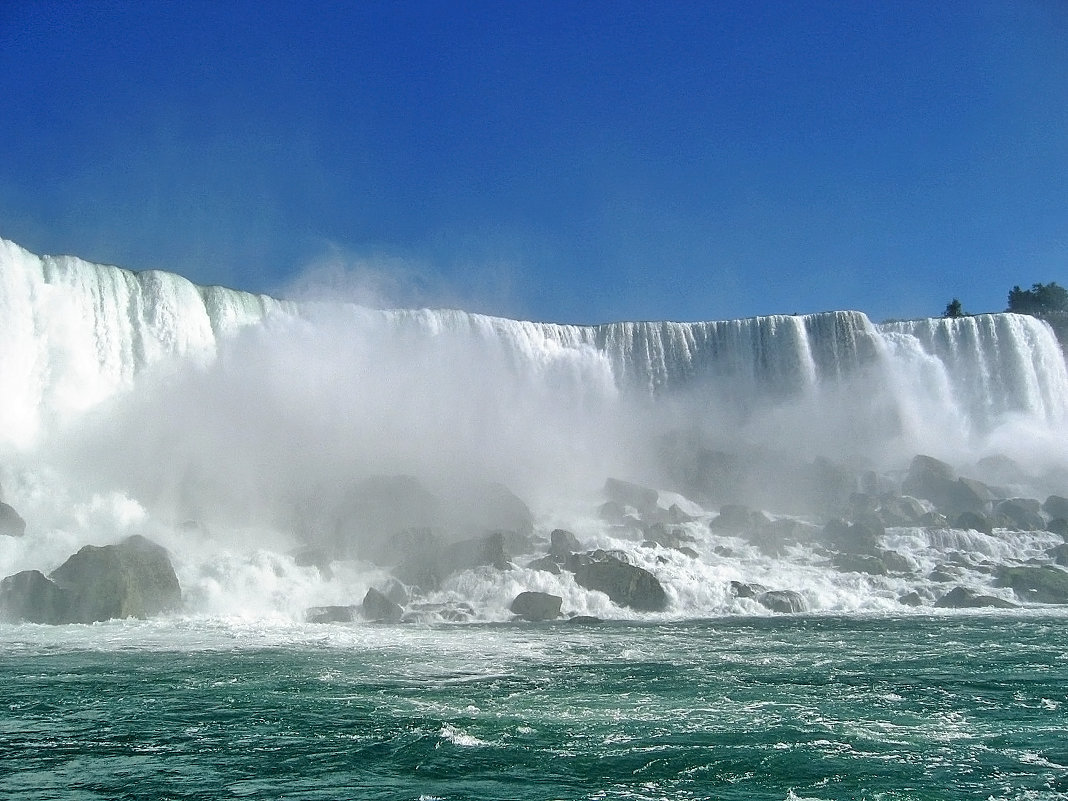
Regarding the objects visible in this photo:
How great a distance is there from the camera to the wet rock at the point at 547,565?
24062mm

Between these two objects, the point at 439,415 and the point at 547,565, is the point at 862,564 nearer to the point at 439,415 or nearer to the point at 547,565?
the point at 547,565

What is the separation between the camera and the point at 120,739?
9.51m

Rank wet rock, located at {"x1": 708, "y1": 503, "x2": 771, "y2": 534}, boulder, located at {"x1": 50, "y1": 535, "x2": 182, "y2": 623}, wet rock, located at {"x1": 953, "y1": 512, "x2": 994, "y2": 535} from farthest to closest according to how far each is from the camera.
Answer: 1. wet rock, located at {"x1": 708, "y1": 503, "x2": 771, "y2": 534}
2. wet rock, located at {"x1": 953, "y1": 512, "x2": 994, "y2": 535}
3. boulder, located at {"x1": 50, "y1": 535, "x2": 182, "y2": 623}

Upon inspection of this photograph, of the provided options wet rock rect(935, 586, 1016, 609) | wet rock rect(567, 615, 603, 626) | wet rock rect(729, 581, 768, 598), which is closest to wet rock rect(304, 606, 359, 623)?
wet rock rect(567, 615, 603, 626)

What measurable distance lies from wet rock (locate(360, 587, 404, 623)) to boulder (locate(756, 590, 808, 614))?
8658 mm

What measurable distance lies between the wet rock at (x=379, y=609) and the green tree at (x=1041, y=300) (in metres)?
52.4

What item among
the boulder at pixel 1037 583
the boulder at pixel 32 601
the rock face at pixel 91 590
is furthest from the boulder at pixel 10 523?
the boulder at pixel 1037 583

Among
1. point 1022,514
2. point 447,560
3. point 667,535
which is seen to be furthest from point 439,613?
point 1022,514

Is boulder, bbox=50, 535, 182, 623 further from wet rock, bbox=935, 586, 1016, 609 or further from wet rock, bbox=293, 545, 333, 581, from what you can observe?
wet rock, bbox=935, 586, 1016, 609

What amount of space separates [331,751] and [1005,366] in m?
40.0

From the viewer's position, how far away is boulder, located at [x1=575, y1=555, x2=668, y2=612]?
2273 cm

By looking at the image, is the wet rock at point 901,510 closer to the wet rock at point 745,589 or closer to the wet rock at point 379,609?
the wet rock at point 745,589

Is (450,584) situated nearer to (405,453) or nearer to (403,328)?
(405,453)

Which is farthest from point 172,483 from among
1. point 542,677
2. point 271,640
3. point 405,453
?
point 542,677
